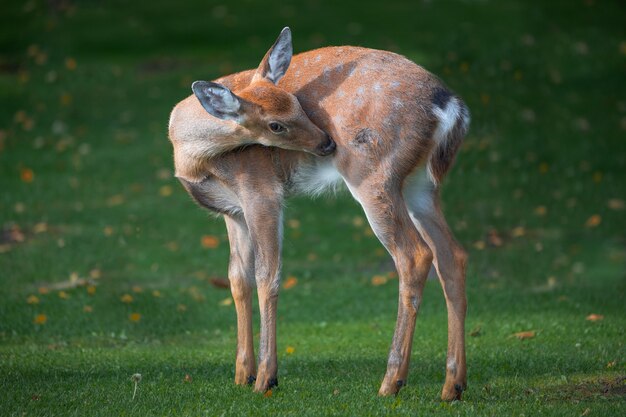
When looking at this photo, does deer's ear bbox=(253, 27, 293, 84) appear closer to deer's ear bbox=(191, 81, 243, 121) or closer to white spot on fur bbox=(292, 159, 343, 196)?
deer's ear bbox=(191, 81, 243, 121)

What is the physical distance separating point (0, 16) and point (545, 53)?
11671 millimetres

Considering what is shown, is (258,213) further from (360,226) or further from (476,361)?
(360,226)

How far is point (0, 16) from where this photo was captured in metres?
22.3

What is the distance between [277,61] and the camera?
6973mm

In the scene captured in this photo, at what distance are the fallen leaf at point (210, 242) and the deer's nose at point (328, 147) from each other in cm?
602

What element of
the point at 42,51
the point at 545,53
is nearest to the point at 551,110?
the point at 545,53

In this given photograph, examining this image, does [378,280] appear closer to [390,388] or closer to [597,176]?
[390,388]

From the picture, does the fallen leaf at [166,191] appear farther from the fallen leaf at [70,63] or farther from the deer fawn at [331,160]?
the deer fawn at [331,160]

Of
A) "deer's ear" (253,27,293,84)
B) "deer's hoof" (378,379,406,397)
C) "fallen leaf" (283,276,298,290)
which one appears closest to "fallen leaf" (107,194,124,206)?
"fallen leaf" (283,276,298,290)

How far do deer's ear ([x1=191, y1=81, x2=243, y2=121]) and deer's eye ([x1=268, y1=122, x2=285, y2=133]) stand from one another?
0.21m

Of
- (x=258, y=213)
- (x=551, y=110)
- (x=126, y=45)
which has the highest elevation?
(x=258, y=213)

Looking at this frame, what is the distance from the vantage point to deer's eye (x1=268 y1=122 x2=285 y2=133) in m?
6.65

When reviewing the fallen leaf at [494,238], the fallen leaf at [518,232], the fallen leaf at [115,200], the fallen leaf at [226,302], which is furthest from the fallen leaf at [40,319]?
the fallen leaf at [518,232]

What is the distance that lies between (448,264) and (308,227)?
6.45m
